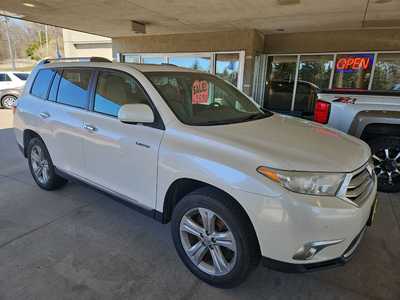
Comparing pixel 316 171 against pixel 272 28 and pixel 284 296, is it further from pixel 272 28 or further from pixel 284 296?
pixel 272 28

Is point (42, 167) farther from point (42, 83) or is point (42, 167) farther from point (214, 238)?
point (214, 238)

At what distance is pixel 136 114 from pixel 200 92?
0.91 metres

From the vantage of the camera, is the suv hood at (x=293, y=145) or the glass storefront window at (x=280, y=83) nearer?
the suv hood at (x=293, y=145)

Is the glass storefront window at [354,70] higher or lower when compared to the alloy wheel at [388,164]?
higher

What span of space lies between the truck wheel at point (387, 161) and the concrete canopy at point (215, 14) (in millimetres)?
3331

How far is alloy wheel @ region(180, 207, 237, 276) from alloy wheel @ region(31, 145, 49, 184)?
250cm

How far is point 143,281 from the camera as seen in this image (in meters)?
2.30

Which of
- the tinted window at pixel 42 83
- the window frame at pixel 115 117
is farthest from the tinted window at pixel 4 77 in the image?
the window frame at pixel 115 117

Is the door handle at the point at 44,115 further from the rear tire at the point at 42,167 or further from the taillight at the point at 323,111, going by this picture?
the taillight at the point at 323,111

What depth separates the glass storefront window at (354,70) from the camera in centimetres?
892

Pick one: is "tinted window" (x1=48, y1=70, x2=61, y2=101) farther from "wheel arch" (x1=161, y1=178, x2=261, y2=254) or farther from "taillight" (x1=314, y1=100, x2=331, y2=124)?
"taillight" (x1=314, y1=100, x2=331, y2=124)

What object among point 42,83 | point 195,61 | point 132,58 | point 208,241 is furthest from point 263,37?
point 208,241

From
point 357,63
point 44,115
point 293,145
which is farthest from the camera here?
point 357,63

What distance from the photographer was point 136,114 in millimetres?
2363
